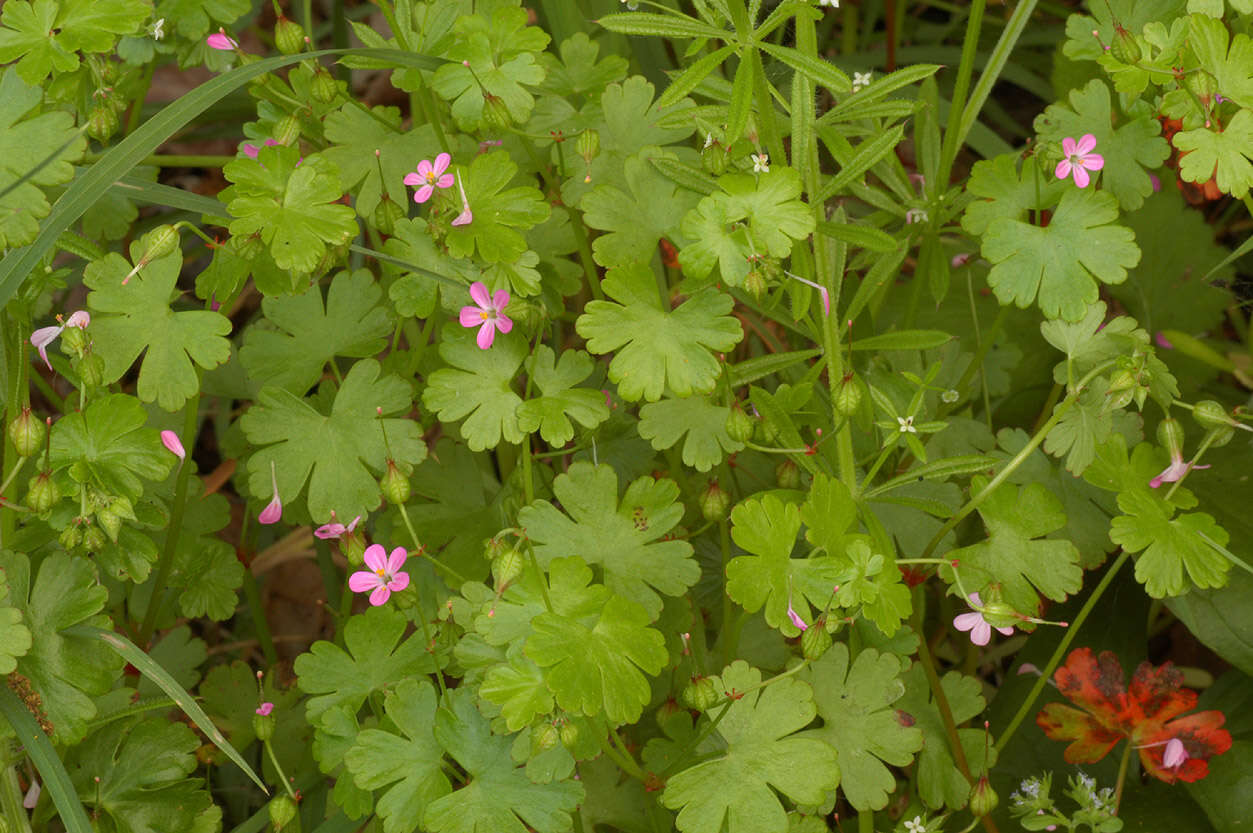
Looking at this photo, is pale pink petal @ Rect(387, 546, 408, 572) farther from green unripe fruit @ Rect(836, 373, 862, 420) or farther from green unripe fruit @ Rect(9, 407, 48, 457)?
green unripe fruit @ Rect(836, 373, 862, 420)

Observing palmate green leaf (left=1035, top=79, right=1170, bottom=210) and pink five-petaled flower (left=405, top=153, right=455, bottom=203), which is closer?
pink five-petaled flower (left=405, top=153, right=455, bottom=203)

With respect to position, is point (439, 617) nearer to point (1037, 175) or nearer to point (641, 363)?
point (641, 363)

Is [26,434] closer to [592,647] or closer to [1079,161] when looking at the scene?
[592,647]

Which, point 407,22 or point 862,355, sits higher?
point 407,22

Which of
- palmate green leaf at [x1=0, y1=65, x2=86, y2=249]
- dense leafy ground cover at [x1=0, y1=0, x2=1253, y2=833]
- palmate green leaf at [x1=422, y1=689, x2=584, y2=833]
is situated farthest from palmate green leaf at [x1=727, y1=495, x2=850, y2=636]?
palmate green leaf at [x1=0, y1=65, x2=86, y2=249]

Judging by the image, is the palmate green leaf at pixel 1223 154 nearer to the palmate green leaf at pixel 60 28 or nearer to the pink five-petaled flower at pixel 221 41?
the pink five-petaled flower at pixel 221 41

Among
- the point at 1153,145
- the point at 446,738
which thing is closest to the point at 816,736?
the point at 446,738

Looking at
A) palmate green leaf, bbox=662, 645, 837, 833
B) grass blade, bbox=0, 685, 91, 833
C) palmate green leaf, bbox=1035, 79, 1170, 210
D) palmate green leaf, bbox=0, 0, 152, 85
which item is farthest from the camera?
palmate green leaf, bbox=1035, 79, 1170, 210

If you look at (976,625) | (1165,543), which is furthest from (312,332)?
(1165,543)
